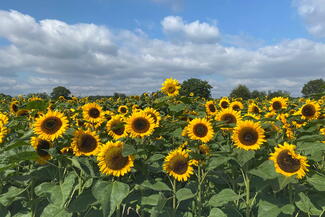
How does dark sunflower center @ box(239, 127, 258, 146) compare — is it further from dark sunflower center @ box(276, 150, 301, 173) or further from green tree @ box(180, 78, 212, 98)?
green tree @ box(180, 78, 212, 98)

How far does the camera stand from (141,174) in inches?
146

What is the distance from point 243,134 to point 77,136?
83.6 inches

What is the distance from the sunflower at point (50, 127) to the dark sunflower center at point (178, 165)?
1.47 metres

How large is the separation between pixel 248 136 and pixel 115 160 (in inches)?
67.4

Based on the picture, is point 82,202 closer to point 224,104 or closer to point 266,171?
point 266,171

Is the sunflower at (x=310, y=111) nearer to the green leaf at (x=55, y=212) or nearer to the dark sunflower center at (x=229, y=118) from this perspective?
the dark sunflower center at (x=229, y=118)

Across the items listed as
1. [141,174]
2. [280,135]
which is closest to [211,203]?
[141,174]

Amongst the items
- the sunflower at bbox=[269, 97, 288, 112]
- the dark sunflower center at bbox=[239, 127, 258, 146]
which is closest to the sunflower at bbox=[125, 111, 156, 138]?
the dark sunflower center at bbox=[239, 127, 258, 146]

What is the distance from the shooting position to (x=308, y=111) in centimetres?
571

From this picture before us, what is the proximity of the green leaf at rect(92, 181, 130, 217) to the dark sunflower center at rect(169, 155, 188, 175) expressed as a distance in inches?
34.8

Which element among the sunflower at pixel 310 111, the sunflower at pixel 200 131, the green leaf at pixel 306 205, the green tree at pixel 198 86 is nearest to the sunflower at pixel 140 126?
the sunflower at pixel 200 131

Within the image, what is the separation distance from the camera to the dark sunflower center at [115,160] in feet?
10.8

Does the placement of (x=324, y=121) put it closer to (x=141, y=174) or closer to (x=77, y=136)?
(x=141, y=174)

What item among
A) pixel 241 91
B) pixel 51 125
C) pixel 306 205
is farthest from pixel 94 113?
pixel 241 91
